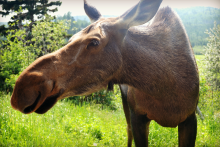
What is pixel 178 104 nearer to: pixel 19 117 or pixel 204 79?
pixel 19 117

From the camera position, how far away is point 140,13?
1.47 meters

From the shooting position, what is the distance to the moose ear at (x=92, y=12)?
1997 mm

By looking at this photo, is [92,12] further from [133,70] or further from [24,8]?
[24,8]

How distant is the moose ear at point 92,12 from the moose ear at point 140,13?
21.1 inches

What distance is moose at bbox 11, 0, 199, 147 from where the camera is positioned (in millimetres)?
1250

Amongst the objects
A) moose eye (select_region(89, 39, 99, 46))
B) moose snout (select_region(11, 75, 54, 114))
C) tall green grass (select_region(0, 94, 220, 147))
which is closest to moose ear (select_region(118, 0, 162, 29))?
moose eye (select_region(89, 39, 99, 46))

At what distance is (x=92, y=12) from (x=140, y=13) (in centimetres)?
76

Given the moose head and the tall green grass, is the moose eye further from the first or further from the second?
the tall green grass

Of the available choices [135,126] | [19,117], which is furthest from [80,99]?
[135,126]

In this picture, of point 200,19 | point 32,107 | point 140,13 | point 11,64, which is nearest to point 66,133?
point 32,107

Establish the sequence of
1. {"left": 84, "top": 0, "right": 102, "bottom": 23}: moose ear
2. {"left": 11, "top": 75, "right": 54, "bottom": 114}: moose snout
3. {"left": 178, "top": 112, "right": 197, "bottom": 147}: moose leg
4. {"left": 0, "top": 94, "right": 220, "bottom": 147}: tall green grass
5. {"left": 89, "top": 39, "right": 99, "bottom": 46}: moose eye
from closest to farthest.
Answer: {"left": 11, "top": 75, "right": 54, "bottom": 114}: moose snout
{"left": 89, "top": 39, "right": 99, "bottom": 46}: moose eye
{"left": 178, "top": 112, "right": 197, "bottom": 147}: moose leg
{"left": 84, "top": 0, "right": 102, "bottom": 23}: moose ear
{"left": 0, "top": 94, "right": 220, "bottom": 147}: tall green grass

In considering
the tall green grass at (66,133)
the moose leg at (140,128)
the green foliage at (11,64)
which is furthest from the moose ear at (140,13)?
the green foliage at (11,64)

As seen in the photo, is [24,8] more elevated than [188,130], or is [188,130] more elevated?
[24,8]

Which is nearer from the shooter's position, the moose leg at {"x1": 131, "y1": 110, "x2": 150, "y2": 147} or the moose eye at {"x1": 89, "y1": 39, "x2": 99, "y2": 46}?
the moose eye at {"x1": 89, "y1": 39, "x2": 99, "y2": 46}
